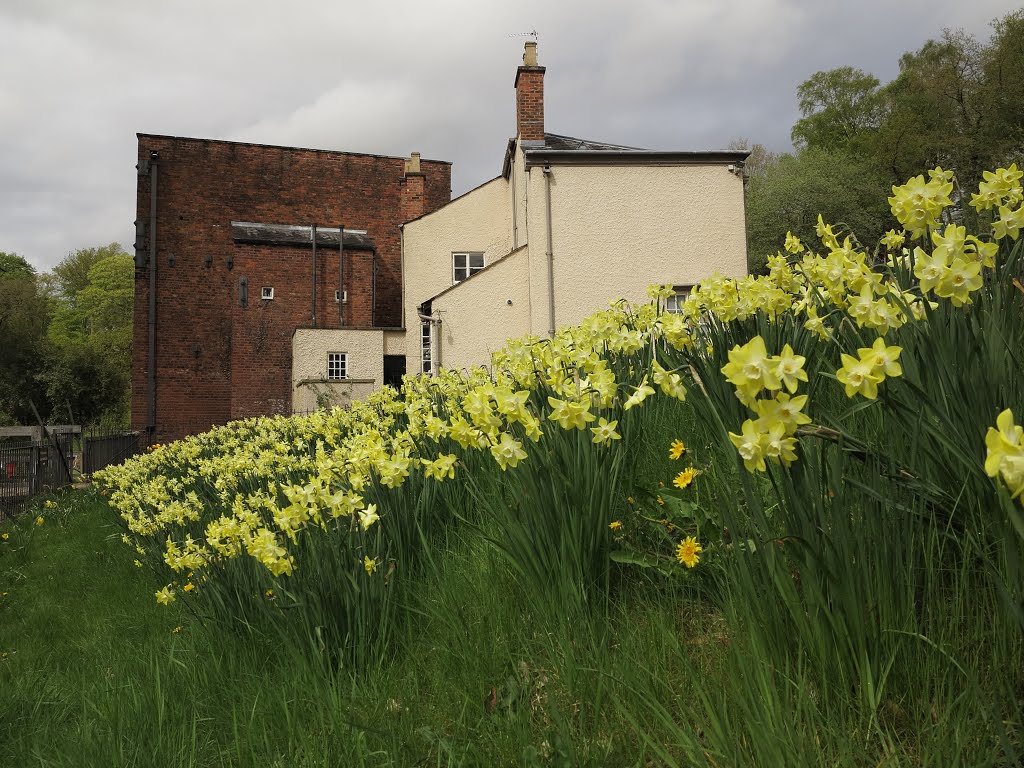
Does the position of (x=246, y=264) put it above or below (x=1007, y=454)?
above

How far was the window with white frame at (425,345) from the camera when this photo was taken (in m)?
18.3

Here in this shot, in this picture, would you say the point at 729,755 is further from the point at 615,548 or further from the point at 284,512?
the point at 284,512

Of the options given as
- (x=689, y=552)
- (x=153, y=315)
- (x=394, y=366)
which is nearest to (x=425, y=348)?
(x=394, y=366)

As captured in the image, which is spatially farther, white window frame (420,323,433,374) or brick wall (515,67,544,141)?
white window frame (420,323,433,374)

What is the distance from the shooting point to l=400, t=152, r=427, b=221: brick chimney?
23.4 metres

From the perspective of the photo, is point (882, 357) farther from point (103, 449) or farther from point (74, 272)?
point (74, 272)

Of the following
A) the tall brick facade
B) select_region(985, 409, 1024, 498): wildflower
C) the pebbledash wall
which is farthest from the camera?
the tall brick facade

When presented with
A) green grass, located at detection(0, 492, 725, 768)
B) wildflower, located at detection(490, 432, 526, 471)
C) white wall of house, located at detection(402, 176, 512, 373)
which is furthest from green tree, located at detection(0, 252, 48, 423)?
wildflower, located at detection(490, 432, 526, 471)

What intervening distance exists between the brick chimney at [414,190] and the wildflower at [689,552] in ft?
72.2

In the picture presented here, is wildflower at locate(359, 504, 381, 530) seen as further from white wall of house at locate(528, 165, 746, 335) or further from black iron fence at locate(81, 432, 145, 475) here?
white wall of house at locate(528, 165, 746, 335)

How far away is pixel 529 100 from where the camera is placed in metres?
16.6

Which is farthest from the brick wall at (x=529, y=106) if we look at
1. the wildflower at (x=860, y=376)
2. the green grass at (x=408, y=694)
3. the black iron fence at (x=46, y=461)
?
the wildflower at (x=860, y=376)

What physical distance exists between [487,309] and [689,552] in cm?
1427

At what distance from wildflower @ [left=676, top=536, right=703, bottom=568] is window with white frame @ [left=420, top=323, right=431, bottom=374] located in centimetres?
1614
